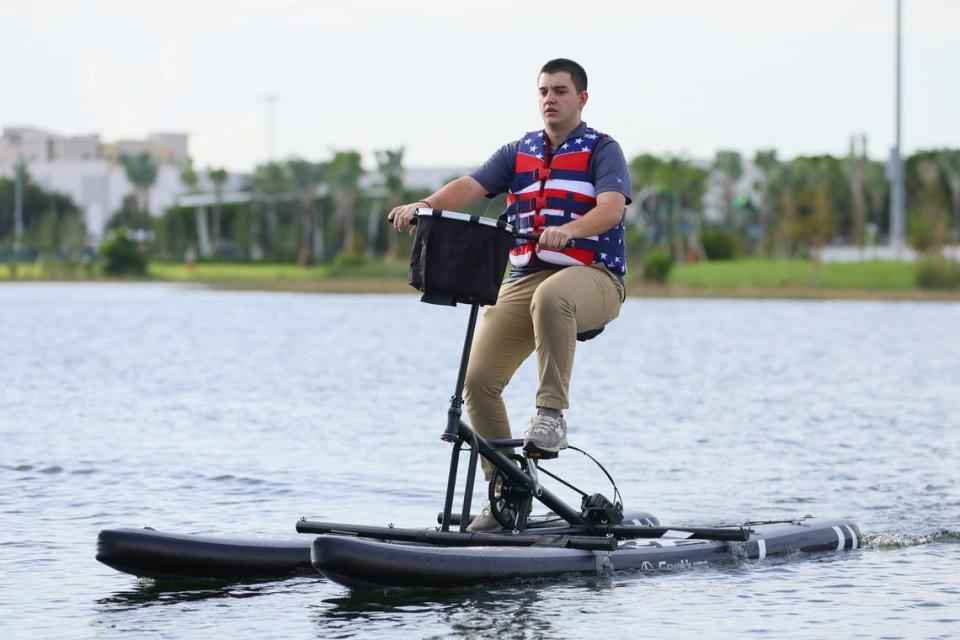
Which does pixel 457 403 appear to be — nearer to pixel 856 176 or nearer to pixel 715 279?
pixel 715 279

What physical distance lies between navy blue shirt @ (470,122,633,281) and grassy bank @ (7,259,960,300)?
69.2 meters

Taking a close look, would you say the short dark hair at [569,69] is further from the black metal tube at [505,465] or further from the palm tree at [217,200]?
the palm tree at [217,200]

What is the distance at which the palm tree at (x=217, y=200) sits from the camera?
120 m

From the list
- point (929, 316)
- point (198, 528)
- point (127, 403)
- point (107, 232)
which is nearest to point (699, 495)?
point (198, 528)

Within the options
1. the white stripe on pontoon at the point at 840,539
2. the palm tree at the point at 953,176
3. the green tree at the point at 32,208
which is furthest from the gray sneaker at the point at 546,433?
the green tree at the point at 32,208

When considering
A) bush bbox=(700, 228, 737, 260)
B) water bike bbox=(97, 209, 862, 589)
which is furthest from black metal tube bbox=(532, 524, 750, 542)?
bush bbox=(700, 228, 737, 260)

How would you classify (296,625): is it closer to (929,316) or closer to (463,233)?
(463,233)

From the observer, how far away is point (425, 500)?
13.4 metres

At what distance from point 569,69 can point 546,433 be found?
1.78 m

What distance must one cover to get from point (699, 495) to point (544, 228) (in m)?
5.70

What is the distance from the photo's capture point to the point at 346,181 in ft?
392

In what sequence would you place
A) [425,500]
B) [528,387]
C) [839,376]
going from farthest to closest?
[839,376] < [528,387] < [425,500]

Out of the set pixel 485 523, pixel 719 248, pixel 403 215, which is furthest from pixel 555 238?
pixel 719 248

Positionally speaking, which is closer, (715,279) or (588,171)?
(588,171)
